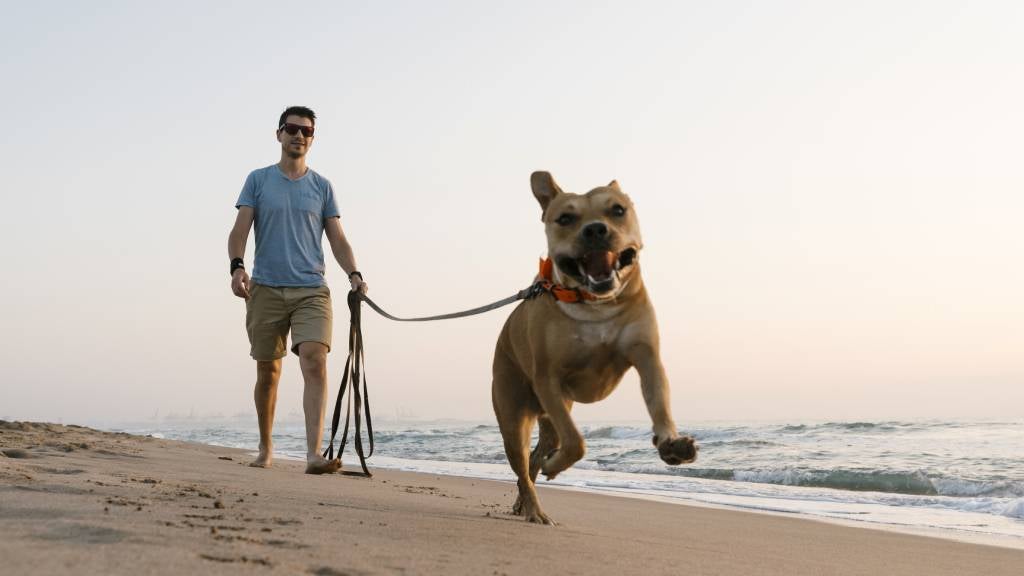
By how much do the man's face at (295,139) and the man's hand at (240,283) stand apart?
912mm

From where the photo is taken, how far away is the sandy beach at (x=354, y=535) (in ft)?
7.96

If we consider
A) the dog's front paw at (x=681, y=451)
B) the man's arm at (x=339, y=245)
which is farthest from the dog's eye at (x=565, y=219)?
the man's arm at (x=339, y=245)

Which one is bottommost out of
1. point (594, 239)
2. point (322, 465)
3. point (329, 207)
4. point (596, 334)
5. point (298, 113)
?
point (322, 465)

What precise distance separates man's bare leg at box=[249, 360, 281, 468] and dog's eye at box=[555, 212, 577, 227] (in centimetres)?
356

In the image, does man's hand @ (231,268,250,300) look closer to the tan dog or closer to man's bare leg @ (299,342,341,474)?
man's bare leg @ (299,342,341,474)

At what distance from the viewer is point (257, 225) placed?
6461 mm

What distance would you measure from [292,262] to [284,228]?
25 cm

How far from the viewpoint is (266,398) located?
6.86 m

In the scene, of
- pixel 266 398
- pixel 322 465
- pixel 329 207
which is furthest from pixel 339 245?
pixel 322 465

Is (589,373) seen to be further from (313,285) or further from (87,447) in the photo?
(87,447)

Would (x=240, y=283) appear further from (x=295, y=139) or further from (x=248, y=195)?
(x=295, y=139)

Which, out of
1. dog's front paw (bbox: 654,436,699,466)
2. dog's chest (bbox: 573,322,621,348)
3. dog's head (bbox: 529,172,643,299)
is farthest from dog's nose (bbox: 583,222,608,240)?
dog's front paw (bbox: 654,436,699,466)

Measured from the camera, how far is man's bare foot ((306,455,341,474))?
609cm

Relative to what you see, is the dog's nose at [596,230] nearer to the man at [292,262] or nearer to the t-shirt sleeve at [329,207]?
the man at [292,262]
